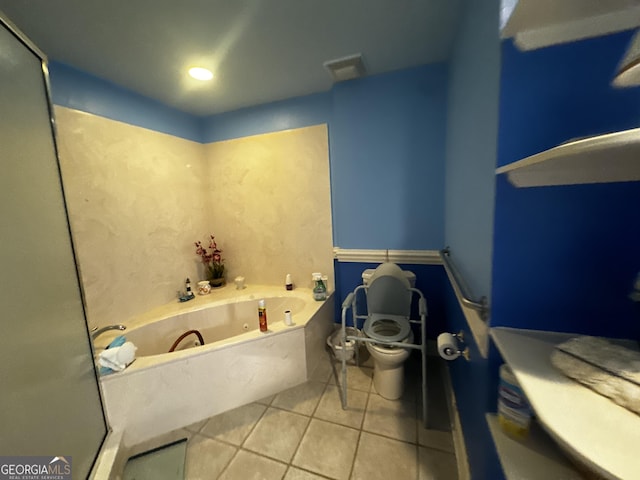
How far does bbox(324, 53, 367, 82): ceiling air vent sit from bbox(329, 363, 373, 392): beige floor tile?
2.20 m

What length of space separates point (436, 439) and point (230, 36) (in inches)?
96.6

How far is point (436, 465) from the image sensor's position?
1.14 m

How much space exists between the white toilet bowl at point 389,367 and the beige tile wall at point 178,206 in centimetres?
86

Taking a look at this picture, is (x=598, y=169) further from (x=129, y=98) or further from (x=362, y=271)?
(x=129, y=98)

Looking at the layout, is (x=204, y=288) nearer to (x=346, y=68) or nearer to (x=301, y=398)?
(x=301, y=398)

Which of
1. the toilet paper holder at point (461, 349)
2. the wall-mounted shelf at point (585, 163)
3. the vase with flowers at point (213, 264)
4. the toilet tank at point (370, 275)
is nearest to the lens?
the wall-mounted shelf at point (585, 163)

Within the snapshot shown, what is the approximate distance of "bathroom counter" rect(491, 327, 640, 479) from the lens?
0.35 metres

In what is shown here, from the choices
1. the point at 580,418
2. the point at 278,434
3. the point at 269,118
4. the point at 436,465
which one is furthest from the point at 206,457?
the point at 269,118

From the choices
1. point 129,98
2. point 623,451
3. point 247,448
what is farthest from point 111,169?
point 623,451

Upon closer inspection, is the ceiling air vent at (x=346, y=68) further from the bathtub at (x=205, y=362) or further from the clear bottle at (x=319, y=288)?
the bathtub at (x=205, y=362)

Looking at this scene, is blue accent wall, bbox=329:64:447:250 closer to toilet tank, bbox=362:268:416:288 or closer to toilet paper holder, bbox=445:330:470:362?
toilet tank, bbox=362:268:416:288

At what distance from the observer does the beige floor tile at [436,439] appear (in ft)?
4.00

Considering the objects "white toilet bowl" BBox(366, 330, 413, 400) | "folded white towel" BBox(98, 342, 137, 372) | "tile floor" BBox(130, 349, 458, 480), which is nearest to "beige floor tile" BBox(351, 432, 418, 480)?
"tile floor" BBox(130, 349, 458, 480)

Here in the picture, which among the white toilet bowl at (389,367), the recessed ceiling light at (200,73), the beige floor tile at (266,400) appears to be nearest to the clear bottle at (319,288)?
the white toilet bowl at (389,367)
